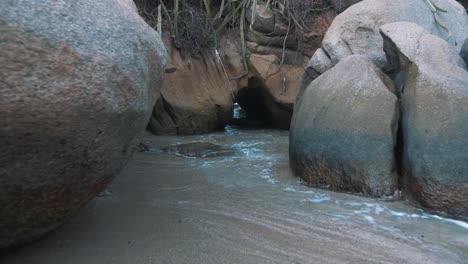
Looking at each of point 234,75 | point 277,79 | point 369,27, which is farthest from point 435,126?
point 234,75

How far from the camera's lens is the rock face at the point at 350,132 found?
370 cm

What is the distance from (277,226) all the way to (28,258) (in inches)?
55.2

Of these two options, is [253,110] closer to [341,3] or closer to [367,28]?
[341,3]

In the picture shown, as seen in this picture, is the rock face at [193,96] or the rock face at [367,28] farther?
the rock face at [193,96]

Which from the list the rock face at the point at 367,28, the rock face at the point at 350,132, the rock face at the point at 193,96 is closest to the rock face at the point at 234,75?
the rock face at the point at 193,96

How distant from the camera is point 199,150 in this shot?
5.36 m

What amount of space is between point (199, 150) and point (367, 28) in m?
2.11

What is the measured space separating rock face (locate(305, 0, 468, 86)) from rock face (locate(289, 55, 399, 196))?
2.12 feet

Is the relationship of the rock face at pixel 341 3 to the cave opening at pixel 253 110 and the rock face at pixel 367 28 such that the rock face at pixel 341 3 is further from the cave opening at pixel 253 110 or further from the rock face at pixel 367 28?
the rock face at pixel 367 28

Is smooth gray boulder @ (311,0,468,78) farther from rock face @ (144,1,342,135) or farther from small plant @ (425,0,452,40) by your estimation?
rock face @ (144,1,342,135)

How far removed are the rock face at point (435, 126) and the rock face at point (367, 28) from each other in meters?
0.81

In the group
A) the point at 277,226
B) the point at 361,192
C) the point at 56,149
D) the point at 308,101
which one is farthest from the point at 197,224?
the point at 308,101

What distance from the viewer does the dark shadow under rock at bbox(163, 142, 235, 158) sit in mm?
5193

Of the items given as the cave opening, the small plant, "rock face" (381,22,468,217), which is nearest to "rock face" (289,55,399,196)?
"rock face" (381,22,468,217)
